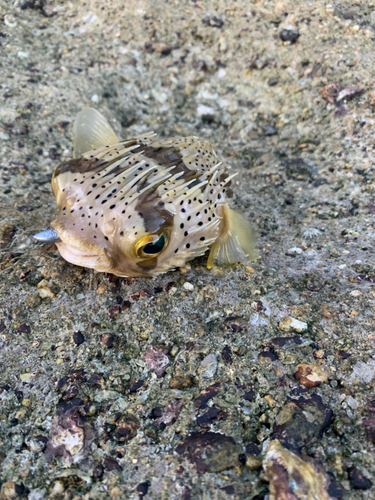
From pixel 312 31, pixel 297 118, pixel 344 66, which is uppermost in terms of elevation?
pixel 312 31

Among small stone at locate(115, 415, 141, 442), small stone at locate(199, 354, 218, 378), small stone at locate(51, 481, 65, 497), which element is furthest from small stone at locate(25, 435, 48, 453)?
small stone at locate(199, 354, 218, 378)

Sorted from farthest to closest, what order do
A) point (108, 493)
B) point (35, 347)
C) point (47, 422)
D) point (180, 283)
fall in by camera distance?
point (180, 283), point (35, 347), point (47, 422), point (108, 493)

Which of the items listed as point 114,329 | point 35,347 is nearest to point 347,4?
point 114,329

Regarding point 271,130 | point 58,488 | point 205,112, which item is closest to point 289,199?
point 271,130

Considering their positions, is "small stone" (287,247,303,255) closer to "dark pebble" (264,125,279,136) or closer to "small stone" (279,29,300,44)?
"dark pebble" (264,125,279,136)

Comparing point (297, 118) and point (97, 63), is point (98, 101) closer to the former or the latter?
point (97, 63)
